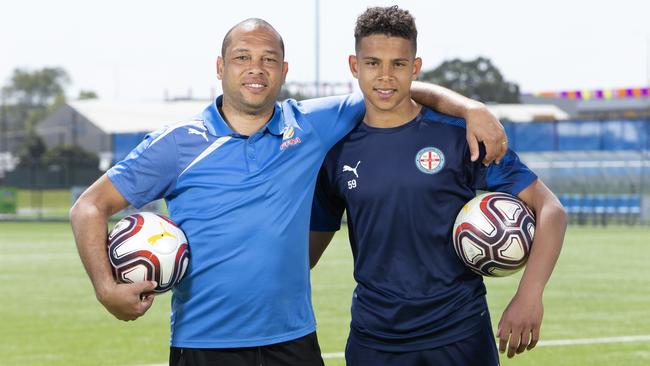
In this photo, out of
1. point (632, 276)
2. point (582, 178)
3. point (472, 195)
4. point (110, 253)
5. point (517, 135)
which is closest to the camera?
point (110, 253)

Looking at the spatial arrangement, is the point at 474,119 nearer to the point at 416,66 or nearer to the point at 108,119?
the point at 416,66

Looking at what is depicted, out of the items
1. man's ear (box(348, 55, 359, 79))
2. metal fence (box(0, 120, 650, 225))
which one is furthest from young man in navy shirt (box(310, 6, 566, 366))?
metal fence (box(0, 120, 650, 225))

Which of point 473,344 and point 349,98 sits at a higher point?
point 349,98

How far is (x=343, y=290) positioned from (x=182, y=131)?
10.1 m

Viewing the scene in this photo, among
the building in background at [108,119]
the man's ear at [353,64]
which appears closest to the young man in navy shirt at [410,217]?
the man's ear at [353,64]

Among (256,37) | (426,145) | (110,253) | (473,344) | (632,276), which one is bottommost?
(632,276)

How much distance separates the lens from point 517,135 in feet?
128

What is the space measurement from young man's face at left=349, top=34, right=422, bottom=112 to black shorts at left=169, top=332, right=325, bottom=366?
1.15 metres

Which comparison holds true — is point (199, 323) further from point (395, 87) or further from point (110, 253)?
point (395, 87)

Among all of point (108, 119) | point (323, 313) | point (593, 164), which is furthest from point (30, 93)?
point (323, 313)

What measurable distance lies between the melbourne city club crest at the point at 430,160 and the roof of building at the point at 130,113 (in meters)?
71.8

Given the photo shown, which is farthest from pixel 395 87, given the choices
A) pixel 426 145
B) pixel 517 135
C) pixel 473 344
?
pixel 517 135

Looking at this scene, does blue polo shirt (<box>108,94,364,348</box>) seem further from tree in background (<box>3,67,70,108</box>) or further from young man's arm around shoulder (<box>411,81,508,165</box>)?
tree in background (<box>3,67,70,108</box>)

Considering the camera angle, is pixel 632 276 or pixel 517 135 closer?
pixel 632 276
